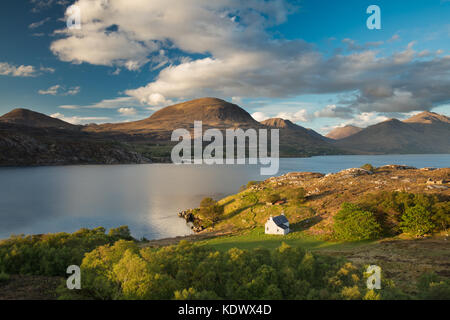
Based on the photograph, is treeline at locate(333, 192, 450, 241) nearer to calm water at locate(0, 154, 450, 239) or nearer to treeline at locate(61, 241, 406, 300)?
treeline at locate(61, 241, 406, 300)

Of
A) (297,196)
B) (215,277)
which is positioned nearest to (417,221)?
(297,196)

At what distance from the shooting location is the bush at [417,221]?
46131 millimetres

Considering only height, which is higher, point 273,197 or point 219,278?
point 219,278

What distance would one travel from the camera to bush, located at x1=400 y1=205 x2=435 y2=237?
151ft

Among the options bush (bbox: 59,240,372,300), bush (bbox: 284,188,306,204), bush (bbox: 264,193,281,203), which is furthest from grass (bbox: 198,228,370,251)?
bush (bbox: 59,240,372,300)

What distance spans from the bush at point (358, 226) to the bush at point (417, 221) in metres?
4.60

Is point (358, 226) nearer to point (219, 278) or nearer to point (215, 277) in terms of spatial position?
point (219, 278)

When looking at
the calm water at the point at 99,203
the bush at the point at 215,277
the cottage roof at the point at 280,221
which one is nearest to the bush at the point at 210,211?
the calm water at the point at 99,203

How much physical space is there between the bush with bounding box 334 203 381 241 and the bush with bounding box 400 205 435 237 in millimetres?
4600

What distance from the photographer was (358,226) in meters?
47.7

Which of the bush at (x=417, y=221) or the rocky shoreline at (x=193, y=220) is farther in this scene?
the rocky shoreline at (x=193, y=220)

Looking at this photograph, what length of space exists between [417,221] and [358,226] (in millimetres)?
10023

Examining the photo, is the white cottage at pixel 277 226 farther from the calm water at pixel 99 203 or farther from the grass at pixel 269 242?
the calm water at pixel 99 203
